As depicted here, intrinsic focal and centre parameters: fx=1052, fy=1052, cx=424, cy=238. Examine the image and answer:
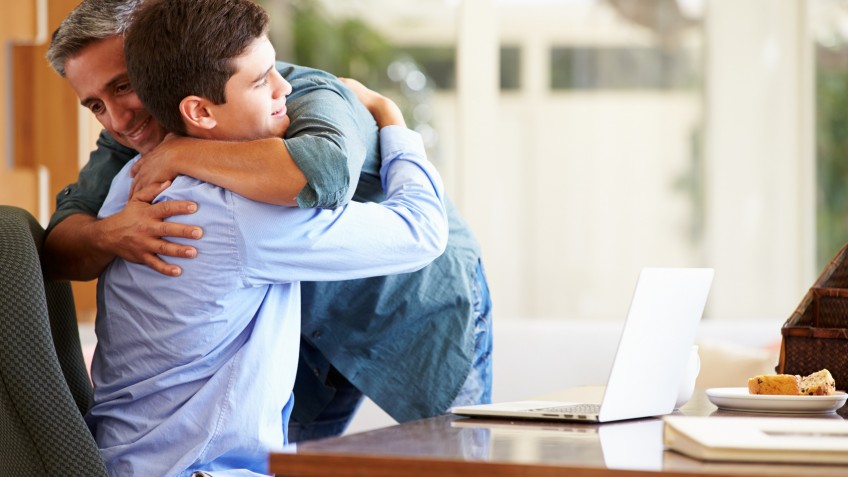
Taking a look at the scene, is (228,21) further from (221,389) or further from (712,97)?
(712,97)

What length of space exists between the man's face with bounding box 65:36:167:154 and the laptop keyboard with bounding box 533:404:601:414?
753mm

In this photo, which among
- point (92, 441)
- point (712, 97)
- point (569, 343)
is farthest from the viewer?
point (712, 97)

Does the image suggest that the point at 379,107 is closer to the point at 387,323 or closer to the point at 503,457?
the point at 387,323

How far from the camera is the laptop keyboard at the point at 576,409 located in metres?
1.20

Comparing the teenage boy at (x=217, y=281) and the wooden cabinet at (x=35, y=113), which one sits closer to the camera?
the teenage boy at (x=217, y=281)

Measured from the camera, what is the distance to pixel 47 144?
4.11 m

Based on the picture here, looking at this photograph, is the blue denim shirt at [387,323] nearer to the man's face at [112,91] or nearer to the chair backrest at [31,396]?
the man's face at [112,91]

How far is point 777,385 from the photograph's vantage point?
1357 millimetres

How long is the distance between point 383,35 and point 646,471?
4.41 m

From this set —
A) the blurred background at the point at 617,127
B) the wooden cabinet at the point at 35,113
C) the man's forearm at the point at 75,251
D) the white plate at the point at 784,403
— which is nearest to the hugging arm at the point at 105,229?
the man's forearm at the point at 75,251

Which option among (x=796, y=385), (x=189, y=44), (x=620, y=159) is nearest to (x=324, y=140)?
(x=189, y=44)

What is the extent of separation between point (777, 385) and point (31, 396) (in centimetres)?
95

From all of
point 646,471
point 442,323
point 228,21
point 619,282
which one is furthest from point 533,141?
point 646,471

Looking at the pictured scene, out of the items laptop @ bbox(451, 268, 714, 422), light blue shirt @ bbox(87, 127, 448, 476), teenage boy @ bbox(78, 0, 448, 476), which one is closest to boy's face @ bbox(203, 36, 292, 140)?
teenage boy @ bbox(78, 0, 448, 476)
